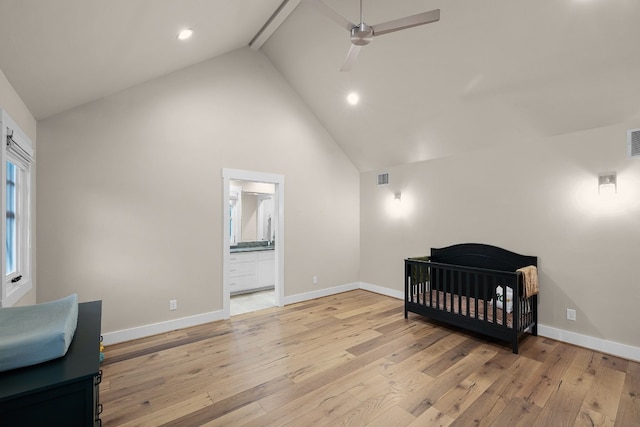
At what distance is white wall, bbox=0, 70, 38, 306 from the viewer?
6.50 ft

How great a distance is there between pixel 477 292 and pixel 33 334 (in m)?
3.43

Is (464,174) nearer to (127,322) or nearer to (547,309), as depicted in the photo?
(547,309)

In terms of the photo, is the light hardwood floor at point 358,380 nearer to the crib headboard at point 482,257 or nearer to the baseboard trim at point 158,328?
the baseboard trim at point 158,328

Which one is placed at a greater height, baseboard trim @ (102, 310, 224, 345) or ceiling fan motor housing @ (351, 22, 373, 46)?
ceiling fan motor housing @ (351, 22, 373, 46)

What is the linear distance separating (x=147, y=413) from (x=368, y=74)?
4.05 m

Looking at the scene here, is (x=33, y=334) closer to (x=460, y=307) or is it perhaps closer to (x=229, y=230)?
(x=229, y=230)

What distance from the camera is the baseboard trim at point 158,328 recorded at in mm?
3145

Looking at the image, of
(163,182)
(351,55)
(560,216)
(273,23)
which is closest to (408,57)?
(351,55)

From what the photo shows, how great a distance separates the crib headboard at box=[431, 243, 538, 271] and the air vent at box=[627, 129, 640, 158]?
132 centimetres

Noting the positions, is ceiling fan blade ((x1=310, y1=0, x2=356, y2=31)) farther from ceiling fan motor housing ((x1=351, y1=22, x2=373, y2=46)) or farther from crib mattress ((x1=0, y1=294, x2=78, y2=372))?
crib mattress ((x1=0, y1=294, x2=78, y2=372))

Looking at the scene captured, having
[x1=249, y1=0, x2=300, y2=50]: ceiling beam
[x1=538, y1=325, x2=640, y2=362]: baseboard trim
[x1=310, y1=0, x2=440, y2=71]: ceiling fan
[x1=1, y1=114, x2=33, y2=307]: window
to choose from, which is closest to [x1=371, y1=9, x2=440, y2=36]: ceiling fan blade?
[x1=310, y1=0, x2=440, y2=71]: ceiling fan

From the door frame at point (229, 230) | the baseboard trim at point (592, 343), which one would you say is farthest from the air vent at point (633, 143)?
the door frame at point (229, 230)

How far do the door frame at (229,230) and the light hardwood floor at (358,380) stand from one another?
1.73 feet

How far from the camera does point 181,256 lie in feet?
11.7
